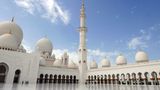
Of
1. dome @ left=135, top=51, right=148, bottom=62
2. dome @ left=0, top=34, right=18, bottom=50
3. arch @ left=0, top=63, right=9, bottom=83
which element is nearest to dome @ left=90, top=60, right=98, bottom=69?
dome @ left=135, top=51, right=148, bottom=62

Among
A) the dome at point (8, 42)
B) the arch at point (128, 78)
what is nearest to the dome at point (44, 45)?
the dome at point (8, 42)

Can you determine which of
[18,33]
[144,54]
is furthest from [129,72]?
[18,33]

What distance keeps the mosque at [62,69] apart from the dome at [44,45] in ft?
15.1

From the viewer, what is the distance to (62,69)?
2436 cm

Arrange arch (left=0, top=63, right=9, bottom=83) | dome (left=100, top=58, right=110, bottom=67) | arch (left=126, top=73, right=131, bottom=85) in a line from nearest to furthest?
arch (left=0, top=63, right=9, bottom=83)
arch (left=126, top=73, right=131, bottom=85)
dome (left=100, top=58, right=110, bottom=67)

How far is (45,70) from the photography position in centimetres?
2242

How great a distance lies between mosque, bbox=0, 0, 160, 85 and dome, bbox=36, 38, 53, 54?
460cm

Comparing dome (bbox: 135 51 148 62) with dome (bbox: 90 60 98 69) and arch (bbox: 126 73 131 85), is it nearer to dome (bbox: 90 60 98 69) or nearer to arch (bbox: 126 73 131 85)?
arch (bbox: 126 73 131 85)

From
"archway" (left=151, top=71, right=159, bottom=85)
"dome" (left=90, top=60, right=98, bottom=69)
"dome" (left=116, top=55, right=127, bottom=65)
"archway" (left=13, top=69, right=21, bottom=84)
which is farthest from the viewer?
"dome" (left=90, top=60, right=98, bottom=69)

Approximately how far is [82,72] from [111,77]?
17.7 ft

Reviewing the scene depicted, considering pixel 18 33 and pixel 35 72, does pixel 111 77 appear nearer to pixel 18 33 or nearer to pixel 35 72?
pixel 35 72

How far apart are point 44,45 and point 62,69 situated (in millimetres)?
8991

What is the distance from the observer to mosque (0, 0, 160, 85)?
18.2 m

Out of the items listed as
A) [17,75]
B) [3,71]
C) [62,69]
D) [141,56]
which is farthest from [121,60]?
[3,71]
